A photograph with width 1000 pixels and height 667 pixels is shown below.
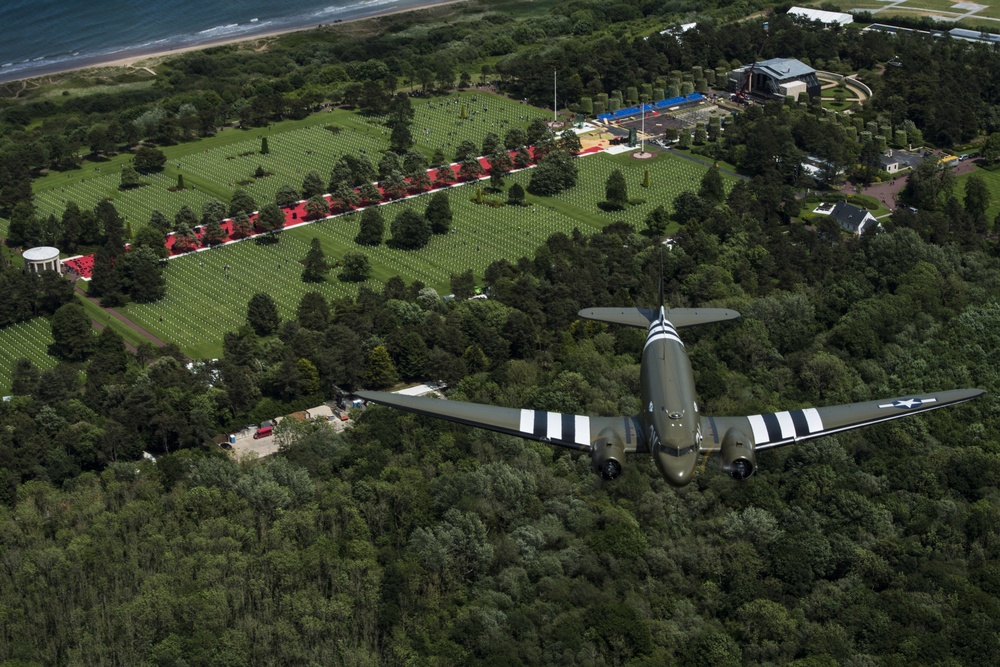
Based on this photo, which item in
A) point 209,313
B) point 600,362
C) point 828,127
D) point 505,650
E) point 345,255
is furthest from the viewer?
point 828,127

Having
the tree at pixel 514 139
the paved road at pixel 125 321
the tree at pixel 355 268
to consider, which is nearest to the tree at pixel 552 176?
the tree at pixel 514 139

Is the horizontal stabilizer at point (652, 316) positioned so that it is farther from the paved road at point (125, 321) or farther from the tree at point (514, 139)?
the tree at point (514, 139)

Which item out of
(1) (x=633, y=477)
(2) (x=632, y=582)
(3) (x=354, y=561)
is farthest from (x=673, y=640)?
(3) (x=354, y=561)

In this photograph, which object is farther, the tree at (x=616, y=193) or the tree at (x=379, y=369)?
the tree at (x=616, y=193)

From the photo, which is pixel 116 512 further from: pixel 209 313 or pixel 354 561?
pixel 209 313

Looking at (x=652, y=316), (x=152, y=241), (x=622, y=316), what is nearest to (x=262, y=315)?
(x=152, y=241)

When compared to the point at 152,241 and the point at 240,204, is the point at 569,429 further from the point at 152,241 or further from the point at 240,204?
the point at 240,204

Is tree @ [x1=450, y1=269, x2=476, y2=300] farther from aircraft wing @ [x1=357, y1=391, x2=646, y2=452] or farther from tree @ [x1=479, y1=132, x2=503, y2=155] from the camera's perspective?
aircraft wing @ [x1=357, y1=391, x2=646, y2=452]
